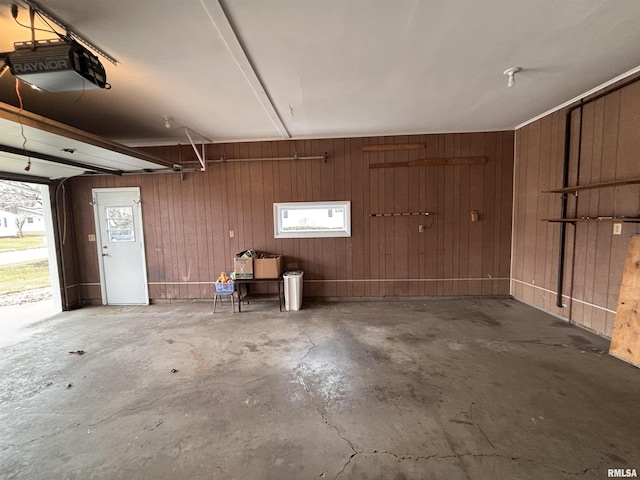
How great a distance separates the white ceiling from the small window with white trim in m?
A: 1.43

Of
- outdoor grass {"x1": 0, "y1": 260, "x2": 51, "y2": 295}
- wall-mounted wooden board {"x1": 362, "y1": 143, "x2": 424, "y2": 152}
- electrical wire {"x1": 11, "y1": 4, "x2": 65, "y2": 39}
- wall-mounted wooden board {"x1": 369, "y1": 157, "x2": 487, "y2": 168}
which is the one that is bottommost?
outdoor grass {"x1": 0, "y1": 260, "x2": 51, "y2": 295}

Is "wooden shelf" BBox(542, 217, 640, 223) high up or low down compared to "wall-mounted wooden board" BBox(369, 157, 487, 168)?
down

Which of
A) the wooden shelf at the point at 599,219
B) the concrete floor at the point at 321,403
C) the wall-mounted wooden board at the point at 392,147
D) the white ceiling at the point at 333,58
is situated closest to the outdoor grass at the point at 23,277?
the concrete floor at the point at 321,403

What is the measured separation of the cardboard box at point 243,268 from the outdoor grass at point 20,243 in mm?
8639

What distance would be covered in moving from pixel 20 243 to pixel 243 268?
30.0 ft

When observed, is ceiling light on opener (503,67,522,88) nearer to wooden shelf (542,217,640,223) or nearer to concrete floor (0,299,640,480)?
wooden shelf (542,217,640,223)

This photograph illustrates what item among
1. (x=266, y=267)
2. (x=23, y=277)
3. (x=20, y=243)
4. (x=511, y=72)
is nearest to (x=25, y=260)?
(x=20, y=243)

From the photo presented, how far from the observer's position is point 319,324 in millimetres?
3648

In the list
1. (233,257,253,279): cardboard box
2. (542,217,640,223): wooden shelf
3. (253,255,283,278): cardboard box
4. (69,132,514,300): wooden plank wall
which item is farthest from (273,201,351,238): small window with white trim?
(542,217,640,223): wooden shelf

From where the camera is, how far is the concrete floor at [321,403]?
5.11 ft

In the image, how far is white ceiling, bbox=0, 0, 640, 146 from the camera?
1.75 metres

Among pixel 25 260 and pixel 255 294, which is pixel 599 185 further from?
pixel 25 260

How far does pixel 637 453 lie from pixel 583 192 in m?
2.85

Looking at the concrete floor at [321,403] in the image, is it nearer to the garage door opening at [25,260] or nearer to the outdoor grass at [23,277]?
the garage door opening at [25,260]
